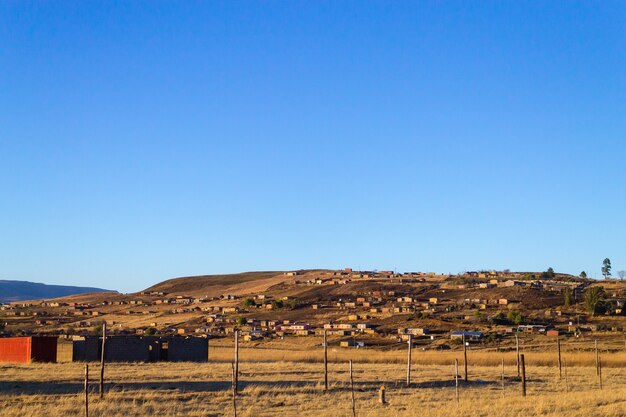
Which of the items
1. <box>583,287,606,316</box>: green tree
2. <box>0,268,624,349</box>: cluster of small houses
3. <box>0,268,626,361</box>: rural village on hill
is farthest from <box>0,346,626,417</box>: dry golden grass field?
<box>583,287,606,316</box>: green tree

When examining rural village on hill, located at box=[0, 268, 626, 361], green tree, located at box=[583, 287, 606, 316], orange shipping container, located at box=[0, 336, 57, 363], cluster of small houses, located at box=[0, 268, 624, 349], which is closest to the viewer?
orange shipping container, located at box=[0, 336, 57, 363]

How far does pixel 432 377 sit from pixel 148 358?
24.6 meters

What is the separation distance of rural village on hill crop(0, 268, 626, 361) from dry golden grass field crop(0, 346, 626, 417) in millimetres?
16023

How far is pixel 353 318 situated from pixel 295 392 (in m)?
78.4

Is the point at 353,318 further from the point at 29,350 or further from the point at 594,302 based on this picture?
the point at 29,350

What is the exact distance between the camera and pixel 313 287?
548 feet

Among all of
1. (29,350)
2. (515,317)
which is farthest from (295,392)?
(515,317)

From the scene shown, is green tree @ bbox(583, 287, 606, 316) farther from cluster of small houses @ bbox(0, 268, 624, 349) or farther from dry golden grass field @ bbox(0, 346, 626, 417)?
dry golden grass field @ bbox(0, 346, 626, 417)

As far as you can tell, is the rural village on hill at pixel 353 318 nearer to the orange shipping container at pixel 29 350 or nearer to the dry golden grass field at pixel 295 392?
the orange shipping container at pixel 29 350

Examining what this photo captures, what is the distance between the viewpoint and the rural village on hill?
79188 mm

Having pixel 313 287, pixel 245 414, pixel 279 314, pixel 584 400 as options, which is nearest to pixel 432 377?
pixel 584 400

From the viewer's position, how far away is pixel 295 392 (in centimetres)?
3531

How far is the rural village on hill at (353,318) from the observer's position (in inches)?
3118

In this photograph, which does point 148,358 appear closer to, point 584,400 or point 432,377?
point 432,377
